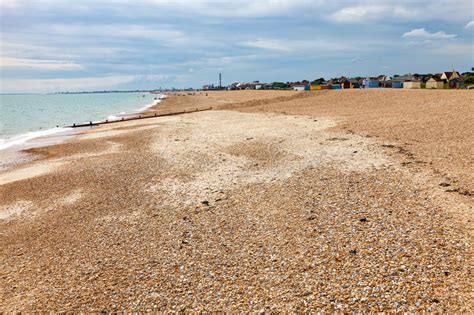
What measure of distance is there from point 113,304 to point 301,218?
567cm

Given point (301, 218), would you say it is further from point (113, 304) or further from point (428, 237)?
point (113, 304)

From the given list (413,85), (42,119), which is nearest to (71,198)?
(42,119)

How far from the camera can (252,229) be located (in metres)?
9.35

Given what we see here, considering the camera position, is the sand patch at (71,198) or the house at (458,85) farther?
the house at (458,85)

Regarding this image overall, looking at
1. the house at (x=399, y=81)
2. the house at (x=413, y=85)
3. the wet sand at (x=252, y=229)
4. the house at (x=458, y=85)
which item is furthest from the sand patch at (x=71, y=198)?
the house at (x=399, y=81)

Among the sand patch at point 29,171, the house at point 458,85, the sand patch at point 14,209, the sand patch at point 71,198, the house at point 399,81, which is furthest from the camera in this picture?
the house at point 399,81

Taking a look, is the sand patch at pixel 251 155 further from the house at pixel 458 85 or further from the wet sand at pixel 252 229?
the house at pixel 458 85

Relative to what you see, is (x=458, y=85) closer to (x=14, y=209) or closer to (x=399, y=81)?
(x=399, y=81)

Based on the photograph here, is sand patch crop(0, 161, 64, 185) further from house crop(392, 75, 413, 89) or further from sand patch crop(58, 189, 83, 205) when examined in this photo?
house crop(392, 75, 413, 89)

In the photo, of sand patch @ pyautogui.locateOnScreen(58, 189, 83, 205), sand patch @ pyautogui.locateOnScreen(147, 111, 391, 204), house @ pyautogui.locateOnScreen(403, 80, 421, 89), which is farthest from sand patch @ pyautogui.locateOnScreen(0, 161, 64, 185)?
house @ pyautogui.locateOnScreen(403, 80, 421, 89)

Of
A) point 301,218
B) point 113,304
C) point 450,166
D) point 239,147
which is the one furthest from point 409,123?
point 113,304

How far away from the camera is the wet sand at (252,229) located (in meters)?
6.56

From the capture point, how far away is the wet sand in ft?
21.5

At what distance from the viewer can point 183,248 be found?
863 cm
